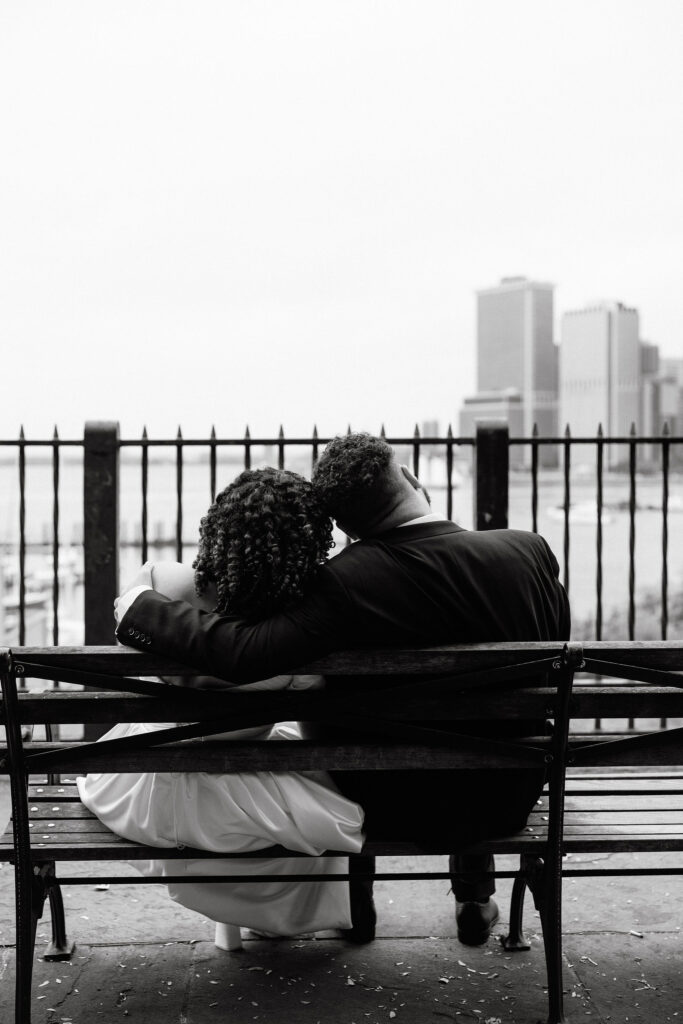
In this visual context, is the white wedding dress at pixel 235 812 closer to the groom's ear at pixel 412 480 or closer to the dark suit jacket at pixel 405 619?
the dark suit jacket at pixel 405 619

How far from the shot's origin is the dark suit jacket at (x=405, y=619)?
2244mm

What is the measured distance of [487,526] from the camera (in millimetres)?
4777

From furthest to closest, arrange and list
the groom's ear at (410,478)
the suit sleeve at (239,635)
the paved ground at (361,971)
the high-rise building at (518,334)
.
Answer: the high-rise building at (518,334), the groom's ear at (410,478), the paved ground at (361,971), the suit sleeve at (239,635)

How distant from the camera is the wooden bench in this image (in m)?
2.25

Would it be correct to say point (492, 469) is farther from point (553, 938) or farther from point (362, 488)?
point (553, 938)

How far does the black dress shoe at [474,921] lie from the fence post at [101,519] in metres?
2.48

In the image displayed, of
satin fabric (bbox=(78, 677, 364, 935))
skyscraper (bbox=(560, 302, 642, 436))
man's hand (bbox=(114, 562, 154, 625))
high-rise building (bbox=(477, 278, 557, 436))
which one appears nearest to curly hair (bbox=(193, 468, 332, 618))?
man's hand (bbox=(114, 562, 154, 625))

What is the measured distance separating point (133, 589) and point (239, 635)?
12.9 inches

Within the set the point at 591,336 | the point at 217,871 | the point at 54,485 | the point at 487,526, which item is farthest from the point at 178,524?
the point at 591,336

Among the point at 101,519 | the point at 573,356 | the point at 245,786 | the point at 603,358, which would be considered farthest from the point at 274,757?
the point at 573,356

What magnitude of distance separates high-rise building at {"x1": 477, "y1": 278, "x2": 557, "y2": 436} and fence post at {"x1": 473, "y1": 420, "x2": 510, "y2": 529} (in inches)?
818

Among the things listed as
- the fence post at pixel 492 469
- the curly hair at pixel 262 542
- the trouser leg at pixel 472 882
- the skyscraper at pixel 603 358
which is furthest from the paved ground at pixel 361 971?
the skyscraper at pixel 603 358

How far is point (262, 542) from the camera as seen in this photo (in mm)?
2324

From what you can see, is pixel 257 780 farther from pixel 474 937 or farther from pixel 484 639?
pixel 474 937
